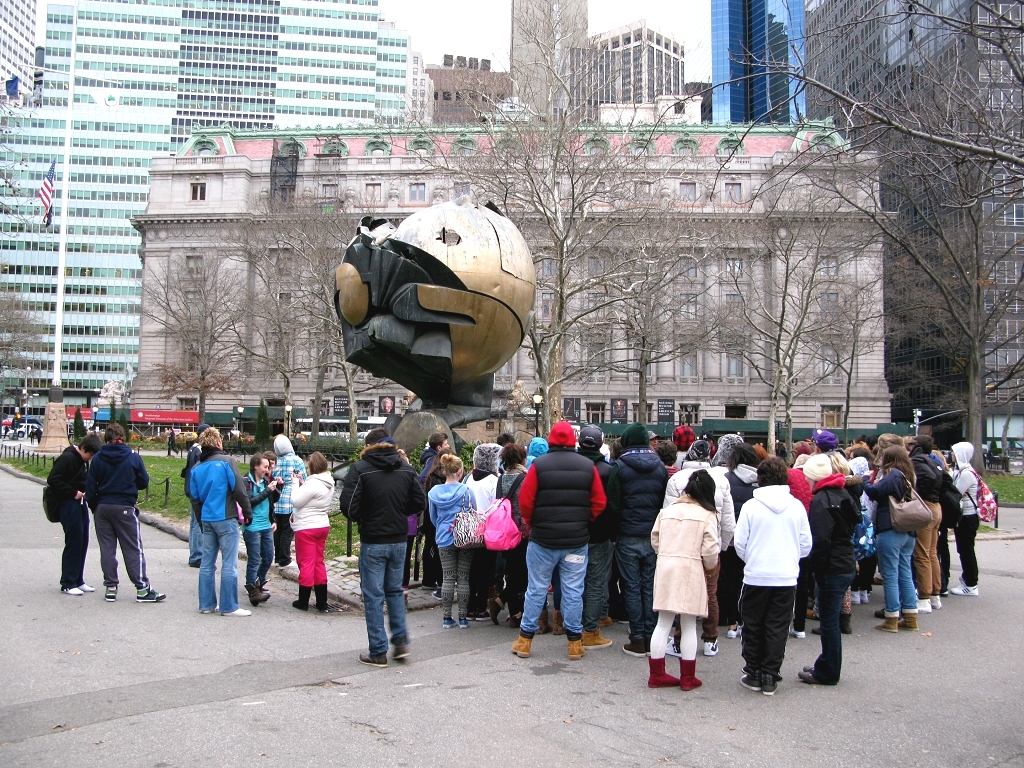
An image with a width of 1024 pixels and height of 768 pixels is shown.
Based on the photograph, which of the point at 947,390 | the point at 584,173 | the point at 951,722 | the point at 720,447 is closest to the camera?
the point at 951,722

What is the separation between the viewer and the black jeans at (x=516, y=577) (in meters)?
7.76

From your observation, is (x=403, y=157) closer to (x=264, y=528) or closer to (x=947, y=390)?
(x=947, y=390)

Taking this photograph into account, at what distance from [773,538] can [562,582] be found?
1742 millimetres

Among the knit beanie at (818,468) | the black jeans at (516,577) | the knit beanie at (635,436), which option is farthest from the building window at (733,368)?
the knit beanie at (635,436)

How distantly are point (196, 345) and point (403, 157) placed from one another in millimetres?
19806

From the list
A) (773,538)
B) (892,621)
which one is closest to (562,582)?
(773,538)

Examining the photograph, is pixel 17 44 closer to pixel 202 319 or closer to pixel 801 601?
pixel 202 319

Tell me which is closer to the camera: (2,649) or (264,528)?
(2,649)

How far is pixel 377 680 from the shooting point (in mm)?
6074

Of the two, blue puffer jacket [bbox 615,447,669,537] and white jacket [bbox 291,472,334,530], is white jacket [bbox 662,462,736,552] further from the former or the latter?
white jacket [bbox 291,472,334,530]

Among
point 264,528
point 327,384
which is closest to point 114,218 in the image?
point 327,384

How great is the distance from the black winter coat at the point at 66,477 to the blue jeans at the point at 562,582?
16.9ft

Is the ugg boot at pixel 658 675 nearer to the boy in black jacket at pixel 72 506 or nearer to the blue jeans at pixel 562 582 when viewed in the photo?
the blue jeans at pixel 562 582

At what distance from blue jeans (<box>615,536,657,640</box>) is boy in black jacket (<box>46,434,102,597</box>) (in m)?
5.68
